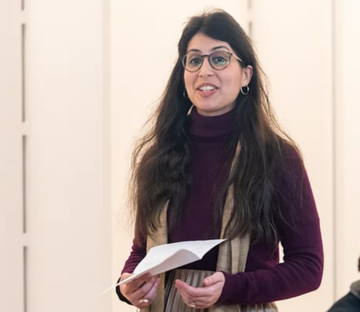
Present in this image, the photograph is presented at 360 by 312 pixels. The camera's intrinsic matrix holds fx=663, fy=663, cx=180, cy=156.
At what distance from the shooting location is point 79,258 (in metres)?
3.01

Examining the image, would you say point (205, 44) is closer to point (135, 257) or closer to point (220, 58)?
point (220, 58)

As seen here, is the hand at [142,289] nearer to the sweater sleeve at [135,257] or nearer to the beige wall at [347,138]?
the sweater sleeve at [135,257]

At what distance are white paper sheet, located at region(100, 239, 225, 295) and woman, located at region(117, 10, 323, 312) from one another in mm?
67

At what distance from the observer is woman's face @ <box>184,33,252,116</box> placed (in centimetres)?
172

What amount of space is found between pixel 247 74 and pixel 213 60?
11 centimetres

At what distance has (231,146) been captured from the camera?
68.7 inches

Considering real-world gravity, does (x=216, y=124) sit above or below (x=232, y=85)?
below

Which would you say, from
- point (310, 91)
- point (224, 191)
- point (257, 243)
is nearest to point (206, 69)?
point (224, 191)

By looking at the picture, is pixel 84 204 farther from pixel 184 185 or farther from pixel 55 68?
A: pixel 184 185

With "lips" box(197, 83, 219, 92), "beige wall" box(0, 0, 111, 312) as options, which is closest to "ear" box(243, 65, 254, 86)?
"lips" box(197, 83, 219, 92)

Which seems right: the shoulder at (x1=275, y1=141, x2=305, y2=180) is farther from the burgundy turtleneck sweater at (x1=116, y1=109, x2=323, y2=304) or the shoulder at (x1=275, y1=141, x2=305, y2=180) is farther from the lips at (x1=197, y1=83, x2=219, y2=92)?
the lips at (x1=197, y1=83, x2=219, y2=92)

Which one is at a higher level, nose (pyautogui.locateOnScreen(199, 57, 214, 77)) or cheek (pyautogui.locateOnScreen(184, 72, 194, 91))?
nose (pyautogui.locateOnScreen(199, 57, 214, 77))

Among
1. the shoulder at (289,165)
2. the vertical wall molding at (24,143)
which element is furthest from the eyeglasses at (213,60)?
the vertical wall molding at (24,143)

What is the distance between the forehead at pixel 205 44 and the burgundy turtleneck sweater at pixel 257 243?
0.58 ft
